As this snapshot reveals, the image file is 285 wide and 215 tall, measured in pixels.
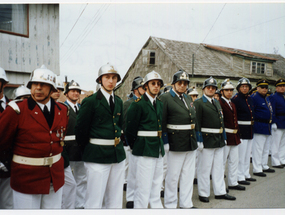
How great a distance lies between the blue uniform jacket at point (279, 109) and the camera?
6891 mm

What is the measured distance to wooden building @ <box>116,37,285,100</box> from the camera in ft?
16.6

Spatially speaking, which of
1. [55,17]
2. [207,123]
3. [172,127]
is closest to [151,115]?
[172,127]

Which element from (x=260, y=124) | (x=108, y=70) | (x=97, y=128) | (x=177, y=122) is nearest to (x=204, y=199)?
(x=177, y=122)

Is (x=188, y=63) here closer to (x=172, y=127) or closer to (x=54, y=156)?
(x=172, y=127)

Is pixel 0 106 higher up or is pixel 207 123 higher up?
pixel 0 106

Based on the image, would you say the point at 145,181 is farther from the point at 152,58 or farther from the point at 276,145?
the point at 276,145

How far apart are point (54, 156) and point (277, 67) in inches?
243

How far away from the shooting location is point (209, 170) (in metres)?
4.64

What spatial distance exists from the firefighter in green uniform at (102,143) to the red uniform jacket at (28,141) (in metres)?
0.60

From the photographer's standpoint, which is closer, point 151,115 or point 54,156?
point 54,156

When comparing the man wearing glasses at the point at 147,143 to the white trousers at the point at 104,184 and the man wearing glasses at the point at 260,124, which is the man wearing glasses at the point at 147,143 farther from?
the man wearing glasses at the point at 260,124

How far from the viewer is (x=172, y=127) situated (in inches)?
161

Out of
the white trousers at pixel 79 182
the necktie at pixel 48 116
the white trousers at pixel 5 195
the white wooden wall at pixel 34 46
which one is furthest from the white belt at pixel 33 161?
the white wooden wall at pixel 34 46

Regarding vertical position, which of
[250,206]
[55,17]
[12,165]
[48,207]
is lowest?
[250,206]
